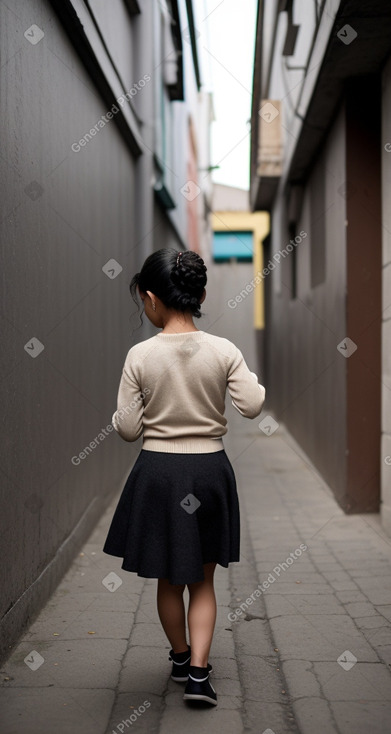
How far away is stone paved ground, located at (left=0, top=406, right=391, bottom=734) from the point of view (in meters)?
2.87

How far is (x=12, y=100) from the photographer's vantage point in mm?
3557

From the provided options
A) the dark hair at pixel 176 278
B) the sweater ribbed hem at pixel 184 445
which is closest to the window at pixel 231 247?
the dark hair at pixel 176 278

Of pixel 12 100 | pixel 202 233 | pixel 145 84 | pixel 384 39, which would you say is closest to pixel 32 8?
pixel 12 100

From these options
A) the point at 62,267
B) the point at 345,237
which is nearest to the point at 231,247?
the point at 345,237

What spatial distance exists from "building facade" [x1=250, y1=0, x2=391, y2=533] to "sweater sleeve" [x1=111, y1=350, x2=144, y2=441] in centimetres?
291

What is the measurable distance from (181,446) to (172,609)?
2.05 ft

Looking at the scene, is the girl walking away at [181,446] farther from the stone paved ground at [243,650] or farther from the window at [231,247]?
the window at [231,247]

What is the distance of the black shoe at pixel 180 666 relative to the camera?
3166 mm

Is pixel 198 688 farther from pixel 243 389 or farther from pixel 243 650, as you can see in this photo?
pixel 243 389

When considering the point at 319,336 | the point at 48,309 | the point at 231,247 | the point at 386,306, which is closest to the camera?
the point at 48,309

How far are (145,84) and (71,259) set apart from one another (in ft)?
14.3

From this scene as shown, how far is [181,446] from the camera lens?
2.96 m

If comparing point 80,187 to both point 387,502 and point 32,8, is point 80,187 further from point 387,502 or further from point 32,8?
point 387,502

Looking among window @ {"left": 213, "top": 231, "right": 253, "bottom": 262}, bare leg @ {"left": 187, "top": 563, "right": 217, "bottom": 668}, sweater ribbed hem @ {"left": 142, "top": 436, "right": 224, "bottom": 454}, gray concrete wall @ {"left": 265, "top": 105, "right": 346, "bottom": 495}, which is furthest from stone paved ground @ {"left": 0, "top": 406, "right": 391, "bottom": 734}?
window @ {"left": 213, "top": 231, "right": 253, "bottom": 262}
